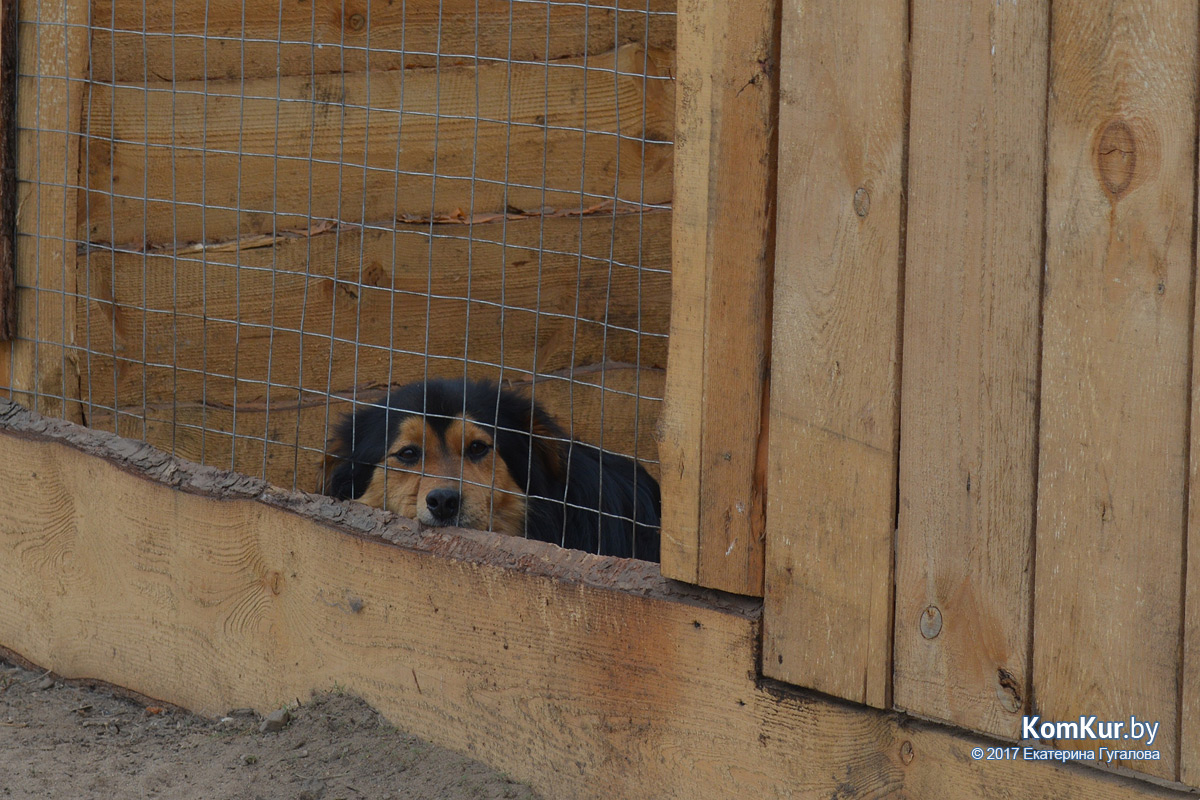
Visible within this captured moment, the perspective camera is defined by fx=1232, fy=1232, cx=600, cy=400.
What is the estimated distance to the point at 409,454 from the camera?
385cm

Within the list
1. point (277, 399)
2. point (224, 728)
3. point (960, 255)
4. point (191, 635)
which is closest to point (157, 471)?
point (191, 635)

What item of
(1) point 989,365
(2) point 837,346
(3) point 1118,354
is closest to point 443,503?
(2) point 837,346

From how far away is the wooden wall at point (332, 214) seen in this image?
12.1 ft

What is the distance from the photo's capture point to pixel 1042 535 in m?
1.78

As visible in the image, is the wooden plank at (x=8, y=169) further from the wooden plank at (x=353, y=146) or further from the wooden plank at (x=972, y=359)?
the wooden plank at (x=972, y=359)

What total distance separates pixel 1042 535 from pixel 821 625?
17.0 inches

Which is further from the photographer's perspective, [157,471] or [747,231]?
[157,471]

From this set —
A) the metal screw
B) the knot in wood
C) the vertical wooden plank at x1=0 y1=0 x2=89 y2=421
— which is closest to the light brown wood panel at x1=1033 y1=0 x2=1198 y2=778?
the knot in wood

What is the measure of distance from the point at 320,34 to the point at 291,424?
1.32 m

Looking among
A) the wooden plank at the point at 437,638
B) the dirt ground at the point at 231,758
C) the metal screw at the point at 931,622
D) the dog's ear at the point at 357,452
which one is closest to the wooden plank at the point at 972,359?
the metal screw at the point at 931,622

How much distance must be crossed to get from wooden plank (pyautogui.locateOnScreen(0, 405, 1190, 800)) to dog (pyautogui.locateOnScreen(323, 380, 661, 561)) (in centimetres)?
66

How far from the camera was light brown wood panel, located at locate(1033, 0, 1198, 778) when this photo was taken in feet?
5.29

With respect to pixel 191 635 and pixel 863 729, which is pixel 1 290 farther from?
pixel 863 729

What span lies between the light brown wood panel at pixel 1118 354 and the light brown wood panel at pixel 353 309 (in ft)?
6.59
